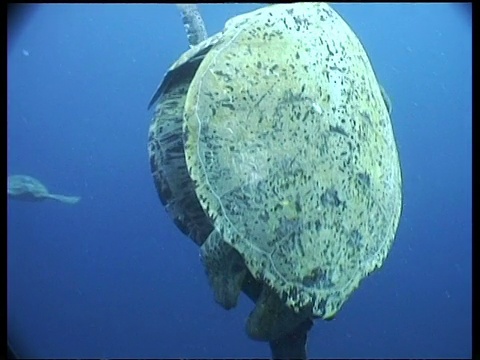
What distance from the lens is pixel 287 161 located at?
1918 millimetres

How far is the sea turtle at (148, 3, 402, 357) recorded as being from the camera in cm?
191

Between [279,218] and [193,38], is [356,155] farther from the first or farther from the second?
[193,38]

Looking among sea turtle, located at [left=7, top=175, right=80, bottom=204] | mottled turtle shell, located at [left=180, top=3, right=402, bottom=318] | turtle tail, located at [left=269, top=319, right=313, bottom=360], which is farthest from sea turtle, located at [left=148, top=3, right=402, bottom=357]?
sea turtle, located at [left=7, top=175, right=80, bottom=204]

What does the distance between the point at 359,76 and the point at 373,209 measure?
1.75 feet

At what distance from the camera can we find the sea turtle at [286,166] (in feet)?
6.26

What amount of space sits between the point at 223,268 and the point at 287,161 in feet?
1.64

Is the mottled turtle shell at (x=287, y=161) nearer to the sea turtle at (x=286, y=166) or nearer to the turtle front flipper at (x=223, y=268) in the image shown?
the sea turtle at (x=286, y=166)

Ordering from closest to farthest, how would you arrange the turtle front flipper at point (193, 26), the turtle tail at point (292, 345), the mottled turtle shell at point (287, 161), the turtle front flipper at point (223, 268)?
the mottled turtle shell at point (287, 161) → the turtle front flipper at point (223, 268) → the turtle tail at point (292, 345) → the turtle front flipper at point (193, 26)

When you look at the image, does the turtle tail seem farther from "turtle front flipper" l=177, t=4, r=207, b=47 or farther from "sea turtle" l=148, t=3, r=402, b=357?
"turtle front flipper" l=177, t=4, r=207, b=47

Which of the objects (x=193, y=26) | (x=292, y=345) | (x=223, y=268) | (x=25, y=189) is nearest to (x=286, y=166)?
(x=223, y=268)

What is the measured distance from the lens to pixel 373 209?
6.85 ft

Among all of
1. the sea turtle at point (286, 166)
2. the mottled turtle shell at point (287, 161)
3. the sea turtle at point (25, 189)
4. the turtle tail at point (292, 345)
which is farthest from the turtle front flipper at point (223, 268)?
the sea turtle at point (25, 189)

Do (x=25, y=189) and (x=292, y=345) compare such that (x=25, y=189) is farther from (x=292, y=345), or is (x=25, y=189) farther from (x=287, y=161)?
(x=287, y=161)
